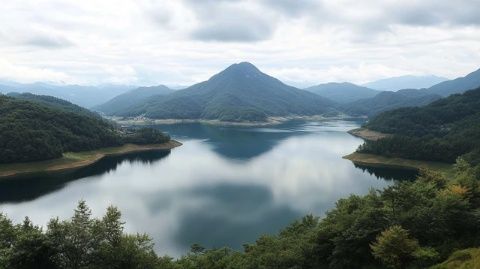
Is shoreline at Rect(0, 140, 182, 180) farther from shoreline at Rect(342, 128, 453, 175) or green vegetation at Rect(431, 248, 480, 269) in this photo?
green vegetation at Rect(431, 248, 480, 269)

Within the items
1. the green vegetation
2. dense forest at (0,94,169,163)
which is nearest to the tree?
the green vegetation

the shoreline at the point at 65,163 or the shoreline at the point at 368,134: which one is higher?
the shoreline at the point at 368,134

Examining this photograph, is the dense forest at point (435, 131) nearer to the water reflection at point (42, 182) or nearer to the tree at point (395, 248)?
the water reflection at point (42, 182)

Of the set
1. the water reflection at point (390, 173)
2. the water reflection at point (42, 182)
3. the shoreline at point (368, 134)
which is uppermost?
the shoreline at point (368, 134)

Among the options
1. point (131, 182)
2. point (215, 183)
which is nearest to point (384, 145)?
point (215, 183)

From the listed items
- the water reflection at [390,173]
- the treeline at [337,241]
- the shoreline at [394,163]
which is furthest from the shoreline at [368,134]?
the treeline at [337,241]

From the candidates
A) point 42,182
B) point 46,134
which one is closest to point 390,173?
point 42,182
